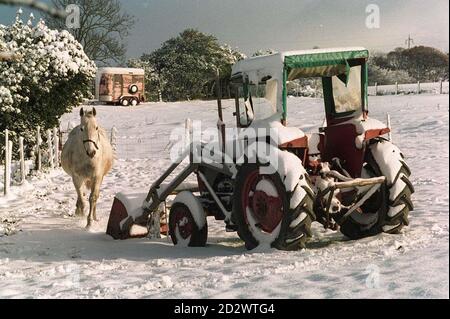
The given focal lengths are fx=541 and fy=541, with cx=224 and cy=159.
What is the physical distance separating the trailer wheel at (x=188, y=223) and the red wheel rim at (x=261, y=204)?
0.83 metres

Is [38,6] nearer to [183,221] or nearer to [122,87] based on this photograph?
[183,221]

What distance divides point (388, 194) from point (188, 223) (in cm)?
241

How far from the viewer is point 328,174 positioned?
5973 millimetres

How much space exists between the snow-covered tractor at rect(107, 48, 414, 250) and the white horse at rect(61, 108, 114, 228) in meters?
2.21

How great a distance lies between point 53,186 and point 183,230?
7899mm

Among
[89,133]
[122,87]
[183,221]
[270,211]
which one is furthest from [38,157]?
[122,87]

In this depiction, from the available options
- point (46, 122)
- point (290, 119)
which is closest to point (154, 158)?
point (46, 122)

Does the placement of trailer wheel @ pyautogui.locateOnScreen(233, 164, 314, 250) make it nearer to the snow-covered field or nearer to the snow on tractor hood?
the snow-covered field

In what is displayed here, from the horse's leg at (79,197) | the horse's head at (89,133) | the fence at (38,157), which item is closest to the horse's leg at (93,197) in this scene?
the horse's leg at (79,197)

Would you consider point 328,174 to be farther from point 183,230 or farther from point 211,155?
point 183,230

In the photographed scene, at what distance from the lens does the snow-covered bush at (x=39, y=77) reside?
1667 centimetres

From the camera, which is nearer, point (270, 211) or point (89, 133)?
point (270, 211)

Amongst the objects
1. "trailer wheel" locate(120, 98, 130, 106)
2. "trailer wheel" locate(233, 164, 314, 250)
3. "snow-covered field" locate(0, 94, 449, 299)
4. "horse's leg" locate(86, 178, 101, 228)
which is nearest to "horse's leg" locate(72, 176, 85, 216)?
"snow-covered field" locate(0, 94, 449, 299)

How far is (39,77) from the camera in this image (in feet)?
56.5
